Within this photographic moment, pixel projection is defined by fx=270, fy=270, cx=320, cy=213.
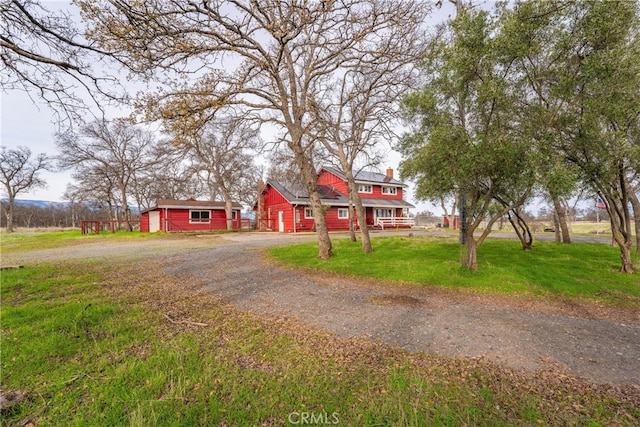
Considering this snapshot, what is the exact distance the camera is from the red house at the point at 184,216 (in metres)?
27.5

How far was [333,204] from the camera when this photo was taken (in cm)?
2806

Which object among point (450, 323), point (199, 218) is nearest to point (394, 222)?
point (199, 218)

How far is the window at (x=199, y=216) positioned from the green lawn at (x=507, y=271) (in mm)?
21747

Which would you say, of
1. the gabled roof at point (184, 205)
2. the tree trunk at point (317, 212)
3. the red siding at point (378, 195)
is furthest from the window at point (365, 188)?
the tree trunk at point (317, 212)

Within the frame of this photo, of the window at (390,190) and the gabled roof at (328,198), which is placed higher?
the window at (390,190)

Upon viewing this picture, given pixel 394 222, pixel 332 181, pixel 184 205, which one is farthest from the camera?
pixel 332 181

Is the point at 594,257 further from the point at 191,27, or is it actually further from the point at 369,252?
the point at 191,27

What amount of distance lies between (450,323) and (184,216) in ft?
95.4

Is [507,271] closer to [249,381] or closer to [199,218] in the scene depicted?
[249,381]

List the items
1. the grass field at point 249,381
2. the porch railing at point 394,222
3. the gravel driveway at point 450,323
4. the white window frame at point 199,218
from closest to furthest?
the grass field at point 249,381
the gravel driveway at point 450,323
the white window frame at point 199,218
the porch railing at point 394,222

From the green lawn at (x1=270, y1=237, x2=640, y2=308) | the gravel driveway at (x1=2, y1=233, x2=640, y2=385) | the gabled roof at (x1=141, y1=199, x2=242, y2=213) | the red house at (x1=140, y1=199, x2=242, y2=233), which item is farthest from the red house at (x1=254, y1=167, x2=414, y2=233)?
the gravel driveway at (x1=2, y1=233, x2=640, y2=385)

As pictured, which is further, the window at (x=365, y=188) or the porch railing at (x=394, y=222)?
the window at (x=365, y=188)

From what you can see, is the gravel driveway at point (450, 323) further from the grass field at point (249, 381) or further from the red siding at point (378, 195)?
the red siding at point (378, 195)

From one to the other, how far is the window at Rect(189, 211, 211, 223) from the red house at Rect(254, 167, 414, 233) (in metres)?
5.54
